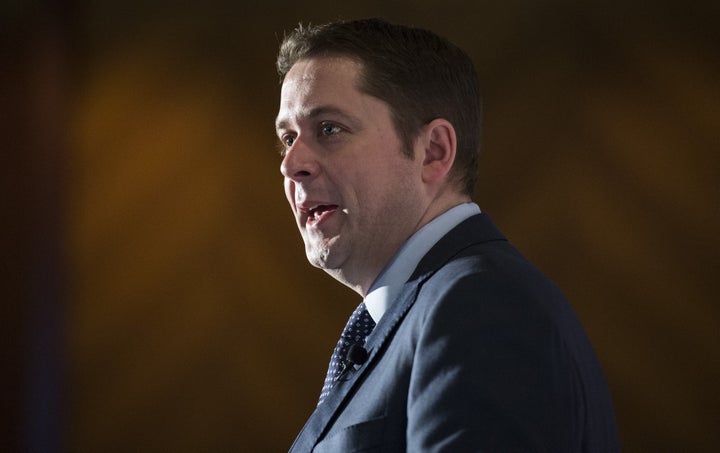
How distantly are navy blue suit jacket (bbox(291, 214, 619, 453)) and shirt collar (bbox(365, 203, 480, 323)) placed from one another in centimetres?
9

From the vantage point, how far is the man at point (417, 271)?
878 mm

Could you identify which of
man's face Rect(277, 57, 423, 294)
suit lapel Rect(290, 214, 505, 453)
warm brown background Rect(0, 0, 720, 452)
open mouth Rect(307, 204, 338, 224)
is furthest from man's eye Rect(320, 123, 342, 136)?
warm brown background Rect(0, 0, 720, 452)

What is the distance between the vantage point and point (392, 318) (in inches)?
43.4

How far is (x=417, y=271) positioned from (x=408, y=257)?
0.08 metres

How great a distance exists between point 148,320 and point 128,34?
1109 mm

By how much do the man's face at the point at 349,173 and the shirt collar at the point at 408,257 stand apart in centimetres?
2

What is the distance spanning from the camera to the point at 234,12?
10.6 feet

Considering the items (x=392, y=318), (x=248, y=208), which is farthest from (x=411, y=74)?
(x=248, y=208)

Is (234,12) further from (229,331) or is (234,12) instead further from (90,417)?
(90,417)

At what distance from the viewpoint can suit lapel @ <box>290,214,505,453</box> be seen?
3.57 feet

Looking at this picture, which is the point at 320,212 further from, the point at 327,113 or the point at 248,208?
the point at 248,208

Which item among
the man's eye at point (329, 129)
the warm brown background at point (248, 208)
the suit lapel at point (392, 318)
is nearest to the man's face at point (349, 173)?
the man's eye at point (329, 129)

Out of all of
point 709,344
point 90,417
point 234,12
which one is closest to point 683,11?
point 709,344

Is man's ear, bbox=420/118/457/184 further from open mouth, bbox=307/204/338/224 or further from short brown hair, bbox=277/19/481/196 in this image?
open mouth, bbox=307/204/338/224
